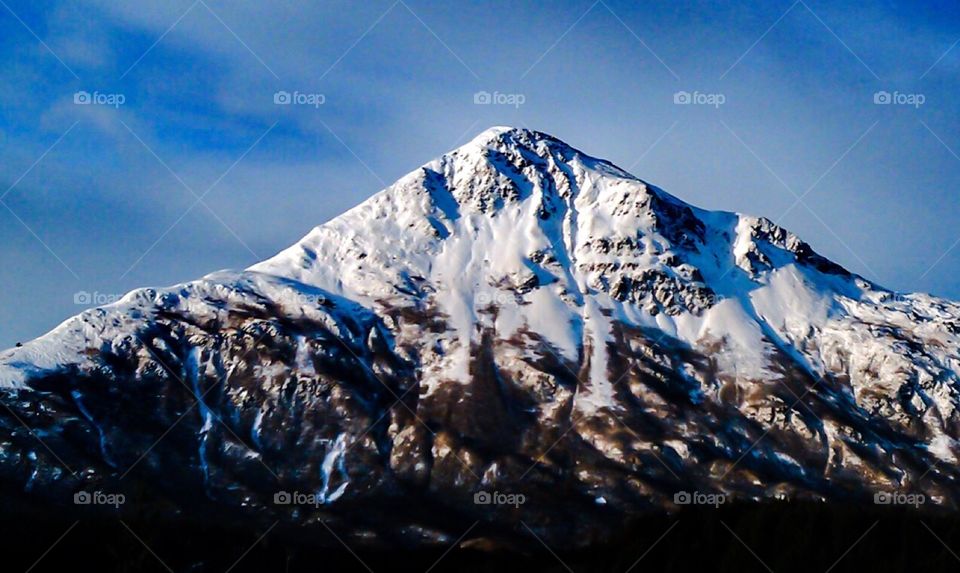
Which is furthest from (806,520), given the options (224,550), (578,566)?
(224,550)

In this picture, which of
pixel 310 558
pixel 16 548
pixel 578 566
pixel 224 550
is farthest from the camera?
pixel 310 558

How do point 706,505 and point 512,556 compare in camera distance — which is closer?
point 706,505

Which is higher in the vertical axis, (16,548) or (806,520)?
(16,548)

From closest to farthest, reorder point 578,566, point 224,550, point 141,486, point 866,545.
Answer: point 141,486 → point 866,545 → point 578,566 → point 224,550

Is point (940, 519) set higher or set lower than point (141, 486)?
lower

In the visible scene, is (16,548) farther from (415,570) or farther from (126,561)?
(126,561)

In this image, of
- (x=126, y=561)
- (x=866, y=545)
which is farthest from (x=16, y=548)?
(x=866, y=545)

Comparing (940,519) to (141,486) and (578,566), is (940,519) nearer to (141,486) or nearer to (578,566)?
(578,566)

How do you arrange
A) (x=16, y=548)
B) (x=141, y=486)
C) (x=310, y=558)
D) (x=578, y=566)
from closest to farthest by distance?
(x=141, y=486) < (x=578, y=566) < (x=16, y=548) < (x=310, y=558)

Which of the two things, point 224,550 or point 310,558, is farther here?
point 310,558
